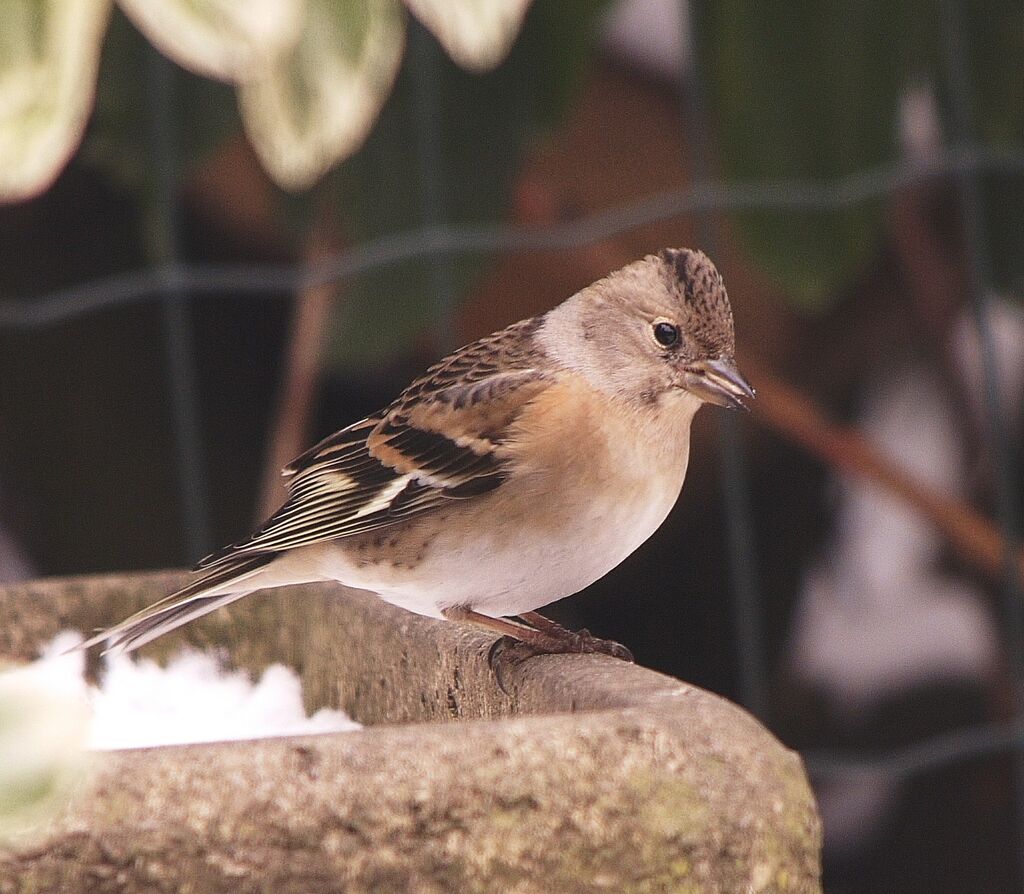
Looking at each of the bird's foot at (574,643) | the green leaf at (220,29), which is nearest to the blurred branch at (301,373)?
the bird's foot at (574,643)

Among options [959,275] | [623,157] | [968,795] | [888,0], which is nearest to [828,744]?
[968,795]

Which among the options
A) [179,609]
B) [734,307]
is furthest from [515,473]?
[734,307]

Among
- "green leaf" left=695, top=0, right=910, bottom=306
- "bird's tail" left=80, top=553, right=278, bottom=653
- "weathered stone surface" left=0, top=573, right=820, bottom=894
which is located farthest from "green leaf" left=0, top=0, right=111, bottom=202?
"green leaf" left=695, top=0, right=910, bottom=306

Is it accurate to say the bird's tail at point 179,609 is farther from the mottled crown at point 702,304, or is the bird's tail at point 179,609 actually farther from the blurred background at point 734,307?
the blurred background at point 734,307

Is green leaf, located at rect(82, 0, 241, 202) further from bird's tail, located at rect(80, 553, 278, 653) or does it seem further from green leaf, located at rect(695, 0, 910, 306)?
bird's tail, located at rect(80, 553, 278, 653)

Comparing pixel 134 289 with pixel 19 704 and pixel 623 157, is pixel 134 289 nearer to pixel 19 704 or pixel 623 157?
pixel 623 157

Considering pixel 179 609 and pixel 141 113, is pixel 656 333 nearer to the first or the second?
pixel 179 609
